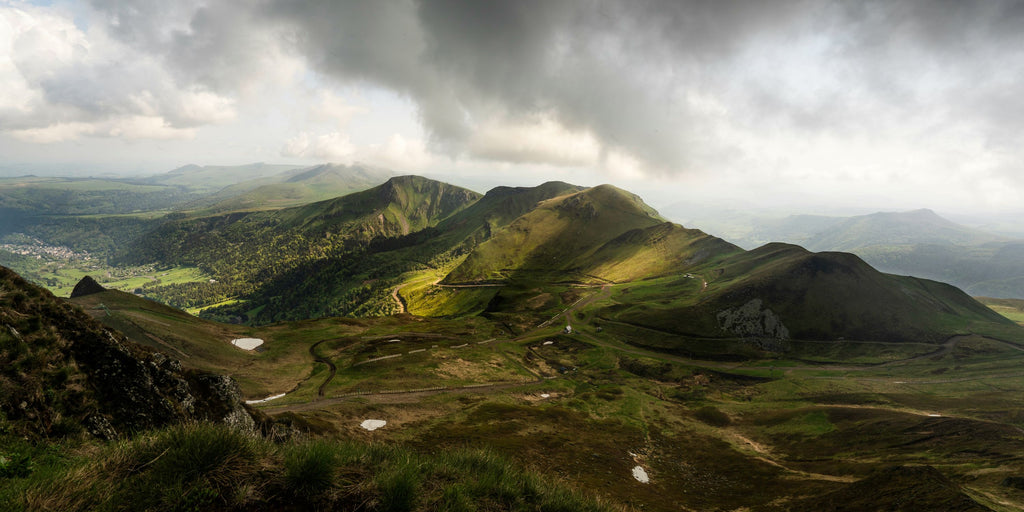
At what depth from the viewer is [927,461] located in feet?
149

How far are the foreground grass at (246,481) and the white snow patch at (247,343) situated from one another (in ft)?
301

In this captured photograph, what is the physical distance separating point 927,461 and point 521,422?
5439 cm

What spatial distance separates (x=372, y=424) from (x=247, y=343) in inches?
2272

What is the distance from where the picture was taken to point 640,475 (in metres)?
45.8

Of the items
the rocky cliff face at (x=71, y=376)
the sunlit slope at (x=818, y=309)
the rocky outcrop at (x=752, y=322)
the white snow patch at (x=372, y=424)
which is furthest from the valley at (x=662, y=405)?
the rocky cliff face at (x=71, y=376)

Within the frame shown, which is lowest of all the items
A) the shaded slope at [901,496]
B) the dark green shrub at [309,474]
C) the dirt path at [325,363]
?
the dirt path at [325,363]

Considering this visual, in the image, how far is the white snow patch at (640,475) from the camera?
145ft

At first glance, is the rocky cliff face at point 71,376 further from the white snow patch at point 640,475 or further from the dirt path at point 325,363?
the dirt path at point 325,363

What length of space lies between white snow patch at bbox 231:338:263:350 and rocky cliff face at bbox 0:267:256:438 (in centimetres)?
7913

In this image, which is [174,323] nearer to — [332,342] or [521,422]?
[332,342]

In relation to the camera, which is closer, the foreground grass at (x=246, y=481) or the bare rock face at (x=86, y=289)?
the foreground grass at (x=246, y=481)

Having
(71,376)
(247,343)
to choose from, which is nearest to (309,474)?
(71,376)

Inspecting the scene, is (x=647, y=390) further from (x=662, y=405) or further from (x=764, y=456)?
(x=764, y=456)

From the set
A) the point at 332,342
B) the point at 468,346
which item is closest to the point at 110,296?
the point at 332,342
